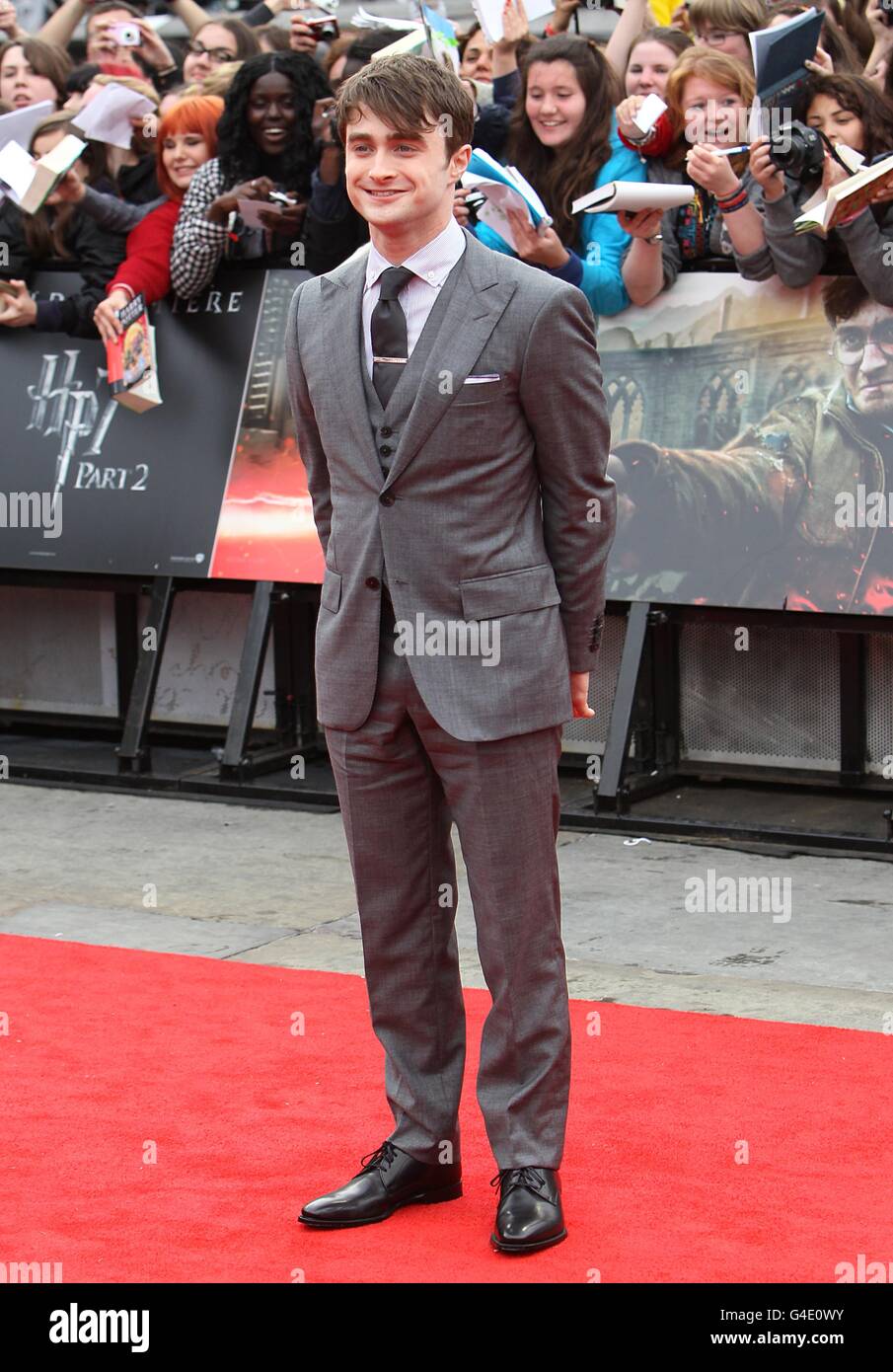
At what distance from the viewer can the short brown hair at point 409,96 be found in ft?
10.8

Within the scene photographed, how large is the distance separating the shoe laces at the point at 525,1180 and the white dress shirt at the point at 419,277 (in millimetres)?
1474

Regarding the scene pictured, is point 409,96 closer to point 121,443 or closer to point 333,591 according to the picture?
point 333,591

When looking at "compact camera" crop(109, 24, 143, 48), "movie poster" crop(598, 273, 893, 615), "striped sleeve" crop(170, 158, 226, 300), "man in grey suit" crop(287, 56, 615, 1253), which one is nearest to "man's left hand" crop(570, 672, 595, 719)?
"man in grey suit" crop(287, 56, 615, 1253)

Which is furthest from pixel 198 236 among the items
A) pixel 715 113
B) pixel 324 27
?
pixel 715 113

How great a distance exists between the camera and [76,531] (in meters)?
7.91

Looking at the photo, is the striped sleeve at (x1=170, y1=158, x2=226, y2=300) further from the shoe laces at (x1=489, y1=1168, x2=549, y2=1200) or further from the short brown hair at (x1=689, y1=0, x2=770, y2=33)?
the shoe laces at (x1=489, y1=1168, x2=549, y2=1200)

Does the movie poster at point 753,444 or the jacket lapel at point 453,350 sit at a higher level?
the jacket lapel at point 453,350

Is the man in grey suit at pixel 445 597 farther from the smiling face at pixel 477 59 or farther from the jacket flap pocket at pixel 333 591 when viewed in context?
the smiling face at pixel 477 59

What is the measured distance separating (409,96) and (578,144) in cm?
367

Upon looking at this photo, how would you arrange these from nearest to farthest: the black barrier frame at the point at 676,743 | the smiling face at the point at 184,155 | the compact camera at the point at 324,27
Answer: the black barrier frame at the point at 676,743, the smiling face at the point at 184,155, the compact camera at the point at 324,27

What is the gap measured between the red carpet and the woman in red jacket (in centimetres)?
319

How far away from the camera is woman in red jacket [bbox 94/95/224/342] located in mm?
7457

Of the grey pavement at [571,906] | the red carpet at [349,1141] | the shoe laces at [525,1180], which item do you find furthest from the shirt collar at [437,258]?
the grey pavement at [571,906]
